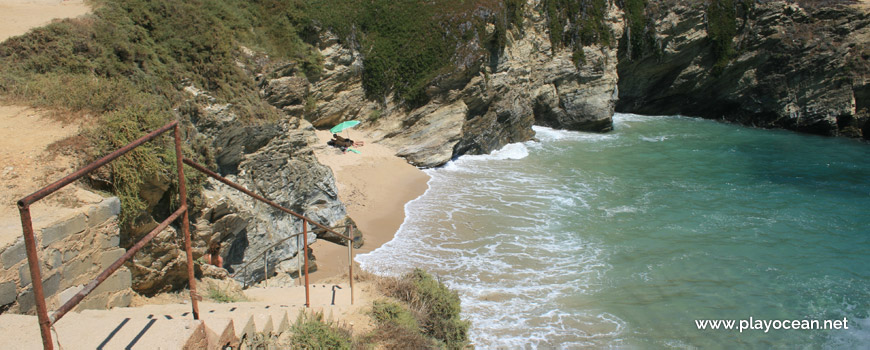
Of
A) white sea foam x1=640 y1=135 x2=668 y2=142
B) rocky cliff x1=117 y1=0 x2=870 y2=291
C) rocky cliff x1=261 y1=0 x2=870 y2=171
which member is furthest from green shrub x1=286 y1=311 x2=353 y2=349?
white sea foam x1=640 y1=135 x2=668 y2=142

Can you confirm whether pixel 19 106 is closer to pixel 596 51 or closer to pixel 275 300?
pixel 275 300

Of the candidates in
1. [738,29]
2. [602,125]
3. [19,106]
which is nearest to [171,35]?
[19,106]

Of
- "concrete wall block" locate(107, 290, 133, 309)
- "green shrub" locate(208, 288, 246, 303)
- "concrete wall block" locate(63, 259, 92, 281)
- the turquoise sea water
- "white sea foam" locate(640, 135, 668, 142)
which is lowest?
the turquoise sea water

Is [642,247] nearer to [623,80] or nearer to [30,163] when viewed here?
[30,163]

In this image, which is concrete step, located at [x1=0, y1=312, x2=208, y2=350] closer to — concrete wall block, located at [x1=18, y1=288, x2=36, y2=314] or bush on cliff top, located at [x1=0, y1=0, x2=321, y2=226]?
concrete wall block, located at [x1=18, y1=288, x2=36, y2=314]

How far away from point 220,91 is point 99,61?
2365 millimetres

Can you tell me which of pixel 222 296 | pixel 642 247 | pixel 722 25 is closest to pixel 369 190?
pixel 642 247

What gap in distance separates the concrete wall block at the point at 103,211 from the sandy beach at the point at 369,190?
515cm

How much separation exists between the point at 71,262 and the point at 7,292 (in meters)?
0.64

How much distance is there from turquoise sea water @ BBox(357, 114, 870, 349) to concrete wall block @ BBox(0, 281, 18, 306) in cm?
648

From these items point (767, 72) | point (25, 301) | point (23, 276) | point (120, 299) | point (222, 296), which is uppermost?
point (767, 72)

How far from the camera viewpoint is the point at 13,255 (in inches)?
183

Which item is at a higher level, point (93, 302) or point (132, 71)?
point (132, 71)

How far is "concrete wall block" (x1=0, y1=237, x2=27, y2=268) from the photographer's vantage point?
4.58 meters
